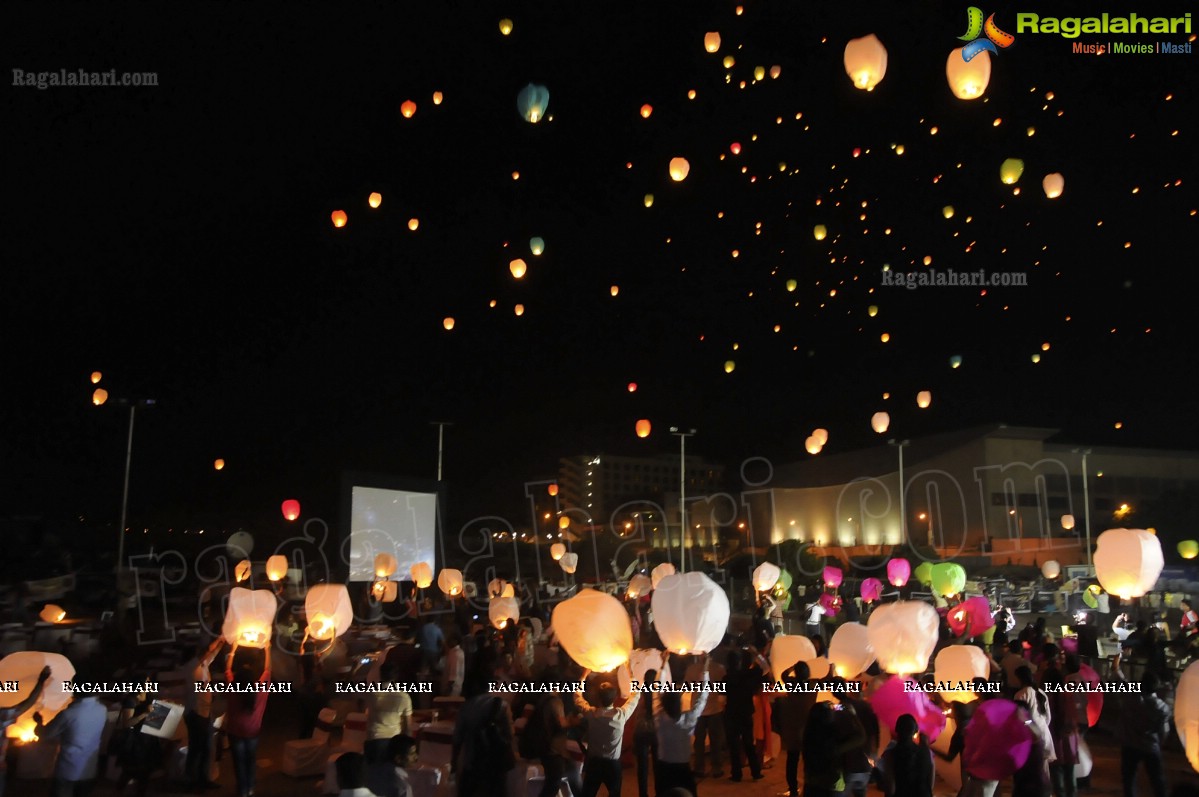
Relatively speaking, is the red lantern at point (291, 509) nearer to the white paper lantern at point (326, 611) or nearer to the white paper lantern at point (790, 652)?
the white paper lantern at point (326, 611)

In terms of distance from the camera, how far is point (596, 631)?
5.98 meters

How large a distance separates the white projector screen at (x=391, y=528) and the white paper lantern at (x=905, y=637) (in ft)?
36.8

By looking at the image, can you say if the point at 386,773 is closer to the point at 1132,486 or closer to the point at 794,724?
the point at 794,724

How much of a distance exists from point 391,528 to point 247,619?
8675 mm

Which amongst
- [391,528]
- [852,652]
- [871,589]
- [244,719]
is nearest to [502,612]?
[244,719]

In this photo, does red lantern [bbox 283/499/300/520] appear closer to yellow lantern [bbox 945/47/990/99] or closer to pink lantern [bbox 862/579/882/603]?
pink lantern [bbox 862/579/882/603]

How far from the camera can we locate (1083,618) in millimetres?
12828

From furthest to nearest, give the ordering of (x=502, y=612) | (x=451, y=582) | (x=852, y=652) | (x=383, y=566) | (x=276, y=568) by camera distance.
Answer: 1. (x=383, y=566)
2. (x=451, y=582)
3. (x=276, y=568)
4. (x=502, y=612)
5. (x=852, y=652)

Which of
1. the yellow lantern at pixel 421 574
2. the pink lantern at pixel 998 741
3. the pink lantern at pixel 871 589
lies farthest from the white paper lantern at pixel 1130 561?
the yellow lantern at pixel 421 574

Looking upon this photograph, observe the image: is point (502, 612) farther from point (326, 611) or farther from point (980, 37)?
point (980, 37)

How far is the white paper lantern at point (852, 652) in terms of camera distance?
6734mm

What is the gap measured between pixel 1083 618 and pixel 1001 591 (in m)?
6.77

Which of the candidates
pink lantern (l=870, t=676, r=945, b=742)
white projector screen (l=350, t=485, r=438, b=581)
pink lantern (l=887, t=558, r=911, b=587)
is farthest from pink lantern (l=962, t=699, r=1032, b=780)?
white projector screen (l=350, t=485, r=438, b=581)

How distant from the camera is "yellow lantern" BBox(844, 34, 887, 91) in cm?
996
